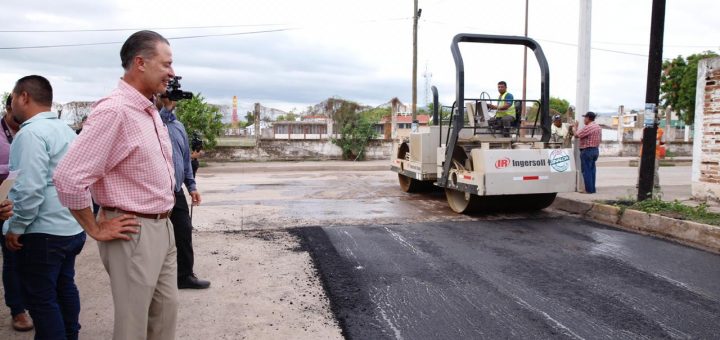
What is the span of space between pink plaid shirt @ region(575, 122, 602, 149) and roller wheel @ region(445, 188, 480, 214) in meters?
3.12

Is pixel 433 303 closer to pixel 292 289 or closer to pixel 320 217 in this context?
pixel 292 289

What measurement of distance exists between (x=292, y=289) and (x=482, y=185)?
3.80 metres

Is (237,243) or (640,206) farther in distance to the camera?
(640,206)

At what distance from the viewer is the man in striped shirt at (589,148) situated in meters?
9.88

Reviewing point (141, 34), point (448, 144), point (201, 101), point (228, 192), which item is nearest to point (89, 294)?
point (141, 34)

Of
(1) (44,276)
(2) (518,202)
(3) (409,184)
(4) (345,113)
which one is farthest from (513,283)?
(4) (345,113)

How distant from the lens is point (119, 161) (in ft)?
7.63

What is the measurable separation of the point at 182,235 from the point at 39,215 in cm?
174

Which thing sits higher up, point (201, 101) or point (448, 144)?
point (201, 101)

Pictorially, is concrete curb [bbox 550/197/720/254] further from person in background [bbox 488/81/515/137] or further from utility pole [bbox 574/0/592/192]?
utility pole [bbox 574/0/592/192]

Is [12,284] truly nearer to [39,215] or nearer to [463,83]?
[39,215]

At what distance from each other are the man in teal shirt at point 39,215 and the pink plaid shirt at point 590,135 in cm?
914

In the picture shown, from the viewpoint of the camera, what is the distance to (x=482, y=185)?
7414mm

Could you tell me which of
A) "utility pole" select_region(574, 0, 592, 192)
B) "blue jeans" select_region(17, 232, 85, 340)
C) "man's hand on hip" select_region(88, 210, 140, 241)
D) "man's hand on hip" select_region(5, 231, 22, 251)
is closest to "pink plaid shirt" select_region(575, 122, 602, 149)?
"utility pole" select_region(574, 0, 592, 192)
